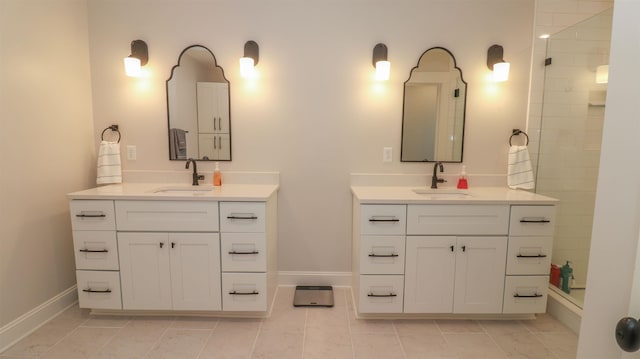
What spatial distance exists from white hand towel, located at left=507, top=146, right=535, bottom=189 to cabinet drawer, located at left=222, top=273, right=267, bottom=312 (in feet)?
6.66

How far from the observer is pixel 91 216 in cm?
189

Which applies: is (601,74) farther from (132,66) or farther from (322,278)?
(132,66)

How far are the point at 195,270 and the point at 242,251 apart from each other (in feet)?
1.11

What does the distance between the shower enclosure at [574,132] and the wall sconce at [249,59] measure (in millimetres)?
2299

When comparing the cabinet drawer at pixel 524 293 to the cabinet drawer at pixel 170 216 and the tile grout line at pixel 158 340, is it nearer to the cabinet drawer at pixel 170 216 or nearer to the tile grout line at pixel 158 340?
the cabinet drawer at pixel 170 216

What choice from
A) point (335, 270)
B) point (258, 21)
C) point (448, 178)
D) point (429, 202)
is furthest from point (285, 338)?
point (258, 21)

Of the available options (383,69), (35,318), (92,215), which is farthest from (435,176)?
(35,318)

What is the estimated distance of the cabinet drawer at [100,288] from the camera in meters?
1.94

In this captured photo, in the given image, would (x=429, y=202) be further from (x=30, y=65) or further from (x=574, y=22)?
(x=30, y=65)

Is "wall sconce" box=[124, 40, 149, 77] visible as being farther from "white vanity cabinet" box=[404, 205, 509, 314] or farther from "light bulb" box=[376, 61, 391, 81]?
"white vanity cabinet" box=[404, 205, 509, 314]

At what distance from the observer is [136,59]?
87.4 inches

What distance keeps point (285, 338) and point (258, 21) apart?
90.4 inches

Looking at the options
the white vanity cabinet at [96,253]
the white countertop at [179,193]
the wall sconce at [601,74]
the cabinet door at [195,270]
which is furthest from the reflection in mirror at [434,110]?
the white vanity cabinet at [96,253]

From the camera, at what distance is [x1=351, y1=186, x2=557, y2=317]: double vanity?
1.90 meters
